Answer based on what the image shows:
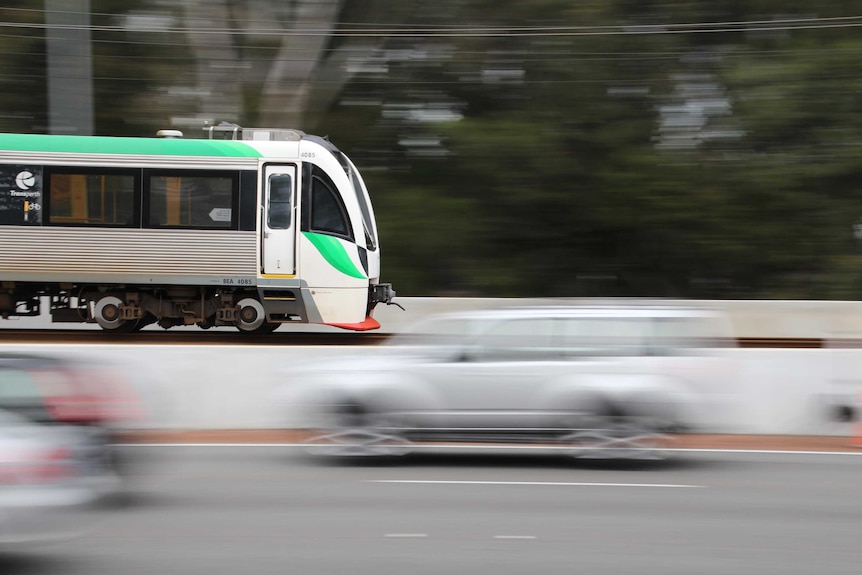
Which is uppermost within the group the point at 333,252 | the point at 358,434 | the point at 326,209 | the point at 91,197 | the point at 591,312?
the point at 91,197

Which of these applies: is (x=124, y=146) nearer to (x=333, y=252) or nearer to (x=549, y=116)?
(x=333, y=252)

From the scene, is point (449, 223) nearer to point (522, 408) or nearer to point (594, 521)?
point (522, 408)

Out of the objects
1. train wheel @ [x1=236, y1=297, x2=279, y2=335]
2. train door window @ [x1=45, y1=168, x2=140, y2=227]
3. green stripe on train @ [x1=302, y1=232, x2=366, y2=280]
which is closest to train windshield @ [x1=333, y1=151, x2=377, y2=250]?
green stripe on train @ [x1=302, y1=232, x2=366, y2=280]

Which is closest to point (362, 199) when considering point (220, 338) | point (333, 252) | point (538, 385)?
point (333, 252)

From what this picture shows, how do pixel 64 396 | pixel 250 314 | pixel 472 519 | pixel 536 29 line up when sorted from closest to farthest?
pixel 64 396 < pixel 472 519 < pixel 250 314 < pixel 536 29

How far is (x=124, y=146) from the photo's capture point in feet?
55.2

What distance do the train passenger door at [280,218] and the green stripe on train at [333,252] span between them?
324 millimetres

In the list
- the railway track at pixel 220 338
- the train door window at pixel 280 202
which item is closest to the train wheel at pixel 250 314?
the railway track at pixel 220 338

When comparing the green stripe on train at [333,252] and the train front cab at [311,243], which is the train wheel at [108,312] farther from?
Answer: the green stripe on train at [333,252]

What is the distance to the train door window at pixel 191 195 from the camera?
16.8 metres

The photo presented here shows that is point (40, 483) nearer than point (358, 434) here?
Yes

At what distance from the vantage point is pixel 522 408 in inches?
378

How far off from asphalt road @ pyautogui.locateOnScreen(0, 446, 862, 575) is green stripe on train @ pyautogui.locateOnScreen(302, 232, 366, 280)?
270 inches

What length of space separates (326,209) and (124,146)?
11.0 ft
